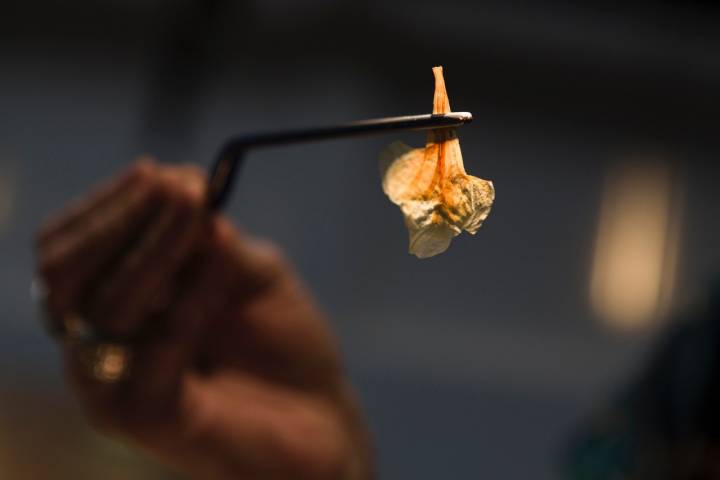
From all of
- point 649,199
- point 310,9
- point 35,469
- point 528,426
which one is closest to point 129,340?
point 35,469

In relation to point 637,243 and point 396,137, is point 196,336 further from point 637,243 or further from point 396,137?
point 637,243

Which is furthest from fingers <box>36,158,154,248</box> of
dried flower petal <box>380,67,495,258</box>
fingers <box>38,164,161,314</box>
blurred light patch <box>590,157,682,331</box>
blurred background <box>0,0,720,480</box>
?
blurred light patch <box>590,157,682,331</box>

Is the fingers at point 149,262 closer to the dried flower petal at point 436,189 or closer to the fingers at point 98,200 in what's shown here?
the fingers at point 98,200

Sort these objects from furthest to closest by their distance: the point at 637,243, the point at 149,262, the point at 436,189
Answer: the point at 637,243 → the point at 149,262 → the point at 436,189

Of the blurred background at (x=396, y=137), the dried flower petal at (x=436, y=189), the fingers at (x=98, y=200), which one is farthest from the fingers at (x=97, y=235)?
the blurred background at (x=396, y=137)

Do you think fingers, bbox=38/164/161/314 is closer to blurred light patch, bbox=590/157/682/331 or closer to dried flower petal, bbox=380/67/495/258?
dried flower petal, bbox=380/67/495/258

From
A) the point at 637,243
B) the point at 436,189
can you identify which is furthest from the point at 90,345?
the point at 637,243
